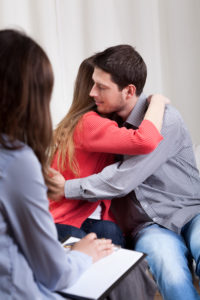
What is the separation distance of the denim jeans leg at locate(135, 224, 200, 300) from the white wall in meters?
1.31

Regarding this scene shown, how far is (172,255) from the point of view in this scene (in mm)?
1452

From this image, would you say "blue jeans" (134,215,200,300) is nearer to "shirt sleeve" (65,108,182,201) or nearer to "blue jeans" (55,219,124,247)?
"blue jeans" (55,219,124,247)

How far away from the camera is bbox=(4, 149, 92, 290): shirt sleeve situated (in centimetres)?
83

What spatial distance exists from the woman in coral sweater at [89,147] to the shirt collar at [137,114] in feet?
0.25

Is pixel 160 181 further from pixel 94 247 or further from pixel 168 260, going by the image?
pixel 94 247

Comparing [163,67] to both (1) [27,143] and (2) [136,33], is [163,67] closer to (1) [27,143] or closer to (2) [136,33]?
(2) [136,33]

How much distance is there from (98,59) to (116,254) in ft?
2.68

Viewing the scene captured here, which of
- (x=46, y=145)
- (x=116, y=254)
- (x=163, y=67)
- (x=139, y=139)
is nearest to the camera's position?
(x=46, y=145)

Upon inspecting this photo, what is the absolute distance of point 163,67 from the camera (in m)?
2.88

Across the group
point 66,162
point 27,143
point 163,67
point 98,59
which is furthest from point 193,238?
point 163,67

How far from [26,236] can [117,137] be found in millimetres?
696

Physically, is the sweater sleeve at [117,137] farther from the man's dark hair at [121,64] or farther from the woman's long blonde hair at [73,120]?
the man's dark hair at [121,64]

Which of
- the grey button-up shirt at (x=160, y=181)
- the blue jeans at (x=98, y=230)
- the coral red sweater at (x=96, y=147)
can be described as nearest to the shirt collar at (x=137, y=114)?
the grey button-up shirt at (x=160, y=181)

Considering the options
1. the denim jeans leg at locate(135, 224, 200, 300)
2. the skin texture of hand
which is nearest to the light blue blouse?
the skin texture of hand
